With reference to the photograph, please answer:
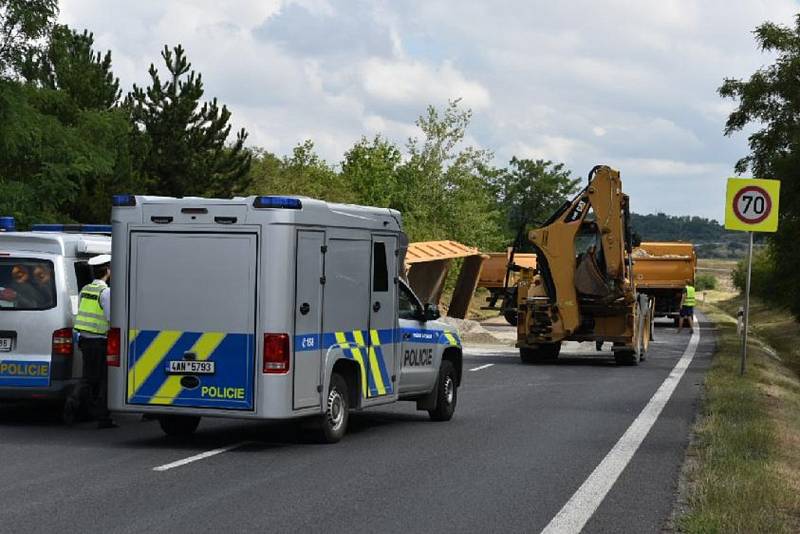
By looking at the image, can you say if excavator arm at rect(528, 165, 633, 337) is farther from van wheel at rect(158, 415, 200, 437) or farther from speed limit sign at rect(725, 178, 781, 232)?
van wheel at rect(158, 415, 200, 437)

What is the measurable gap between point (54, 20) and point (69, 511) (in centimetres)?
2574

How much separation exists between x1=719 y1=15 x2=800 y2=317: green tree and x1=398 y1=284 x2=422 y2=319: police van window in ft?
95.6

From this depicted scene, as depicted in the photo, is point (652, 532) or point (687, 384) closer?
point (652, 532)

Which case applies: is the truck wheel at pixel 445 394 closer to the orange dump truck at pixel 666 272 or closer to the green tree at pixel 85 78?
the green tree at pixel 85 78

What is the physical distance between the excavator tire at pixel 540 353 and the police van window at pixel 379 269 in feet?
47.9

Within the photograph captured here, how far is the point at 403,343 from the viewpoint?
587 inches

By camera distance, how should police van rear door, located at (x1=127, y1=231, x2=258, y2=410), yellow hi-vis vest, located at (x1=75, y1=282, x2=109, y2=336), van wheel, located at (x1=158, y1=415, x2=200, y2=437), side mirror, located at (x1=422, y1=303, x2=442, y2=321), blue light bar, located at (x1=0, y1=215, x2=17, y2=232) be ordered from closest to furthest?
police van rear door, located at (x1=127, y1=231, x2=258, y2=410) → van wheel, located at (x1=158, y1=415, x2=200, y2=437) → yellow hi-vis vest, located at (x1=75, y1=282, x2=109, y2=336) → side mirror, located at (x1=422, y1=303, x2=442, y2=321) → blue light bar, located at (x1=0, y1=215, x2=17, y2=232)

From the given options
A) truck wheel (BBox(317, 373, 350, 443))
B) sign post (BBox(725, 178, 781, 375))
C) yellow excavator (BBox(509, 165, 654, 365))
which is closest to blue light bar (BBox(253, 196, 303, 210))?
truck wheel (BBox(317, 373, 350, 443))

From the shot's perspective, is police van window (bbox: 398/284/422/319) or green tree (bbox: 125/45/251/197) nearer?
police van window (bbox: 398/284/422/319)

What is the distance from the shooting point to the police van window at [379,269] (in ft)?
46.0

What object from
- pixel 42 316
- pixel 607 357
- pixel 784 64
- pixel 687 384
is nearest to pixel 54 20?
pixel 607 357

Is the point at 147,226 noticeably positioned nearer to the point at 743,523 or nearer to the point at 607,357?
the point at 743,523

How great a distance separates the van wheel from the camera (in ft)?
44.7

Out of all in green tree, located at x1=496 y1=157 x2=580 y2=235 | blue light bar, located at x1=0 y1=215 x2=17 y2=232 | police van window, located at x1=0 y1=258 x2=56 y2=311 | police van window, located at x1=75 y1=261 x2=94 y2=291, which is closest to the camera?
police van window, located at x1=0 y1=258 x2=56 y2=311
